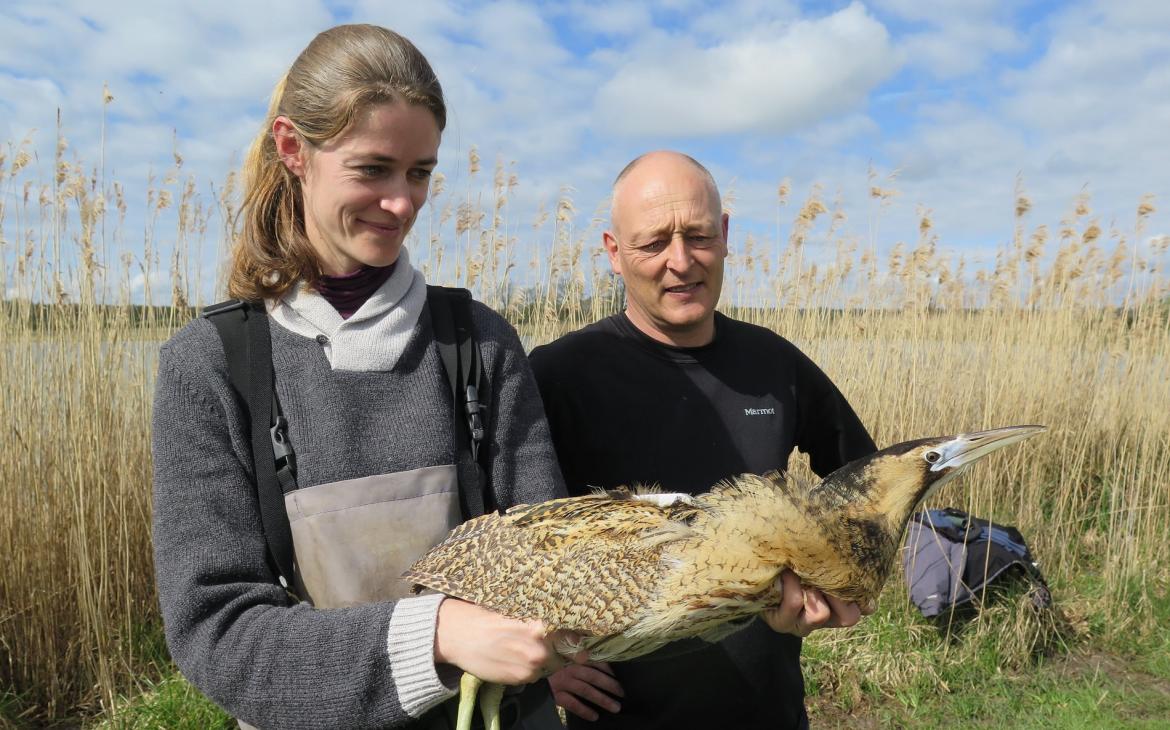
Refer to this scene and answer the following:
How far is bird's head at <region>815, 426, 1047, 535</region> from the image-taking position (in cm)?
212

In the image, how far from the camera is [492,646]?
5.21ft

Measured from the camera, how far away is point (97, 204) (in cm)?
434

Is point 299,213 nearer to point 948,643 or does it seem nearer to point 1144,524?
point 948,643

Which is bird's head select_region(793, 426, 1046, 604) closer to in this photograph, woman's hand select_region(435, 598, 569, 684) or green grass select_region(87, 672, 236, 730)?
woman's hand select_region(435, 598, 569, 684)

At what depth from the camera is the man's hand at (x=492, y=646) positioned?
158cm

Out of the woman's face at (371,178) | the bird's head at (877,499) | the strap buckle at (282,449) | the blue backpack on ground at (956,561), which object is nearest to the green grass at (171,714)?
the strap buckle at (282,449)

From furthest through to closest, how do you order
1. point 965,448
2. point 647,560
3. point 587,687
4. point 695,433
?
point 695,433
point 587,687
point 965,448
point 647,560

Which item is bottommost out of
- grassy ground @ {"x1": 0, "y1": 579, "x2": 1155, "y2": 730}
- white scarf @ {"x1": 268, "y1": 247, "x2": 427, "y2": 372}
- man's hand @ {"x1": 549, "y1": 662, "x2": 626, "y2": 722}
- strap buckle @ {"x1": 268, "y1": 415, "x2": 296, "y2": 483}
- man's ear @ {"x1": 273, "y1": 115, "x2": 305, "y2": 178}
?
grassy ground @ {"x1": 0, "y1": 579, "x2": 1155, "y2": 730}

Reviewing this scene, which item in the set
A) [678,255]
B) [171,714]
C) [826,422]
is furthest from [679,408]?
[171,714]

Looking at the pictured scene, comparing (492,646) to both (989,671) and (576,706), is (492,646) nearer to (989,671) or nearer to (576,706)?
(576,706)

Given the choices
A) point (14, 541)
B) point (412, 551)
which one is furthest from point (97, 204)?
point (412, 551)

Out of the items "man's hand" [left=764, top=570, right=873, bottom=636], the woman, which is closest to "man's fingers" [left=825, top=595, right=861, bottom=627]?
"man's hand" [left=764, top=570, right=873, bottom=636]

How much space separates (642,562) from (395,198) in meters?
0.97

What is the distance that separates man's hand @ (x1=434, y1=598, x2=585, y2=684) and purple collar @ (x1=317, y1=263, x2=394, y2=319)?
2.38ft
